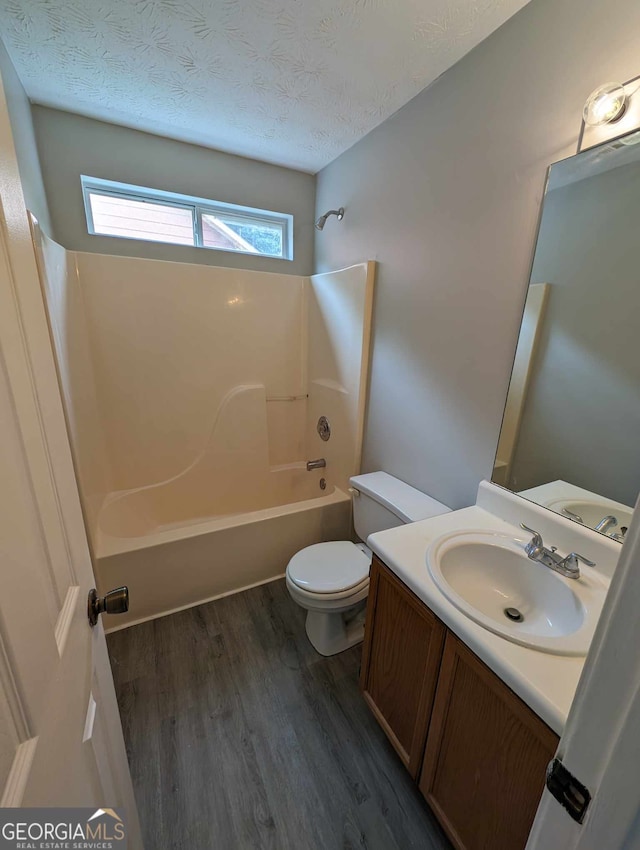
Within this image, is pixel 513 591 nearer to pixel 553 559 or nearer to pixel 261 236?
pixel 553 559

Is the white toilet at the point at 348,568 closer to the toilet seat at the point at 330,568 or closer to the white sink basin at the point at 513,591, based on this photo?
the toilet seat at the point at 330,568

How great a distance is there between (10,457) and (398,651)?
3.87 feet

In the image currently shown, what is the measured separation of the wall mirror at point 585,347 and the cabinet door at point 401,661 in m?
0.58

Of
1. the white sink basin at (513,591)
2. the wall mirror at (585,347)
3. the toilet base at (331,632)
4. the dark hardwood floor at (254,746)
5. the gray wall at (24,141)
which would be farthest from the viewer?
the toilet base at (331,632)

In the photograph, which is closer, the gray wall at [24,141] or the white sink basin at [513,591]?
the white sink basin at [513,591]

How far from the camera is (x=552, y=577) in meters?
0.97

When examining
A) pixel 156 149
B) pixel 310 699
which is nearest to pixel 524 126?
pixel 156 149

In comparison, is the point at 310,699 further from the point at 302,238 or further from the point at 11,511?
the point at 302,238

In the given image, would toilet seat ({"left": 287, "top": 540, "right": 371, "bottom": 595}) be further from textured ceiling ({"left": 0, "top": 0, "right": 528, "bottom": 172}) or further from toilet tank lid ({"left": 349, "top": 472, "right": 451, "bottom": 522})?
textured ceiling ({"left": 0, "top": 0, "right": 528, "bottom": 172})

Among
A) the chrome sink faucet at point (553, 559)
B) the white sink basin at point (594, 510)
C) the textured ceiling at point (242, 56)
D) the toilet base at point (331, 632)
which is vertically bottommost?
the toilet base at point (331, 632)

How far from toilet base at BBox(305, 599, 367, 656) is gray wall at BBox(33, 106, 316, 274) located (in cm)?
224

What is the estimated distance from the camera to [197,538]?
1.76 metres

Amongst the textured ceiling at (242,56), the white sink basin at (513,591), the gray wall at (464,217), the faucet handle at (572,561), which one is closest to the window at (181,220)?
the textured ceiling at (242,56)

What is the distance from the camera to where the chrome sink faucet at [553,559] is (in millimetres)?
956
